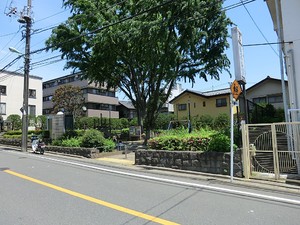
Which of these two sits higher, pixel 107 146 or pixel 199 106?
pixel 199 106

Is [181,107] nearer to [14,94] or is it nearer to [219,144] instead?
[14,94]

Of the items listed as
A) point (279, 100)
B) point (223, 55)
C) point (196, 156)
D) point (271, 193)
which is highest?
point (223, 55)

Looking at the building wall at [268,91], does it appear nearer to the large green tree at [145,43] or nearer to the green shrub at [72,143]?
the large green tree at [145,43]

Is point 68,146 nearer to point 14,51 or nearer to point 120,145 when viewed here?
point 120,145

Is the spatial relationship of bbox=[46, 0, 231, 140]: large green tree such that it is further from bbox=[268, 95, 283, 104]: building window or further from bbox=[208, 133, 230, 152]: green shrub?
bbox=[268, 95, 283, 104]: building window

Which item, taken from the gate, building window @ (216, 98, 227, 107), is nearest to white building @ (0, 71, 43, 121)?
building window @ (216, 98, 227, 107)

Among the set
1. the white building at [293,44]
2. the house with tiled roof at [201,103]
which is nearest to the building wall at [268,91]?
the house with tiled roof at [201,103]

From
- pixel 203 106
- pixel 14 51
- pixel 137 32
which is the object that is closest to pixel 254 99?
pixel 203 106

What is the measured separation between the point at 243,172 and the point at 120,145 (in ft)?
33.9

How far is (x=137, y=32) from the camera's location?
1808 centimetres

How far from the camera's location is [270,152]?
8727 mm

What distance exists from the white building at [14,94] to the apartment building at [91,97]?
339 centimetres

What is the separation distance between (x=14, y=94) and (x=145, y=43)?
3491 centimetres

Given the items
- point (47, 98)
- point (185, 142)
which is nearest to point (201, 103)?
point (185, 142)
